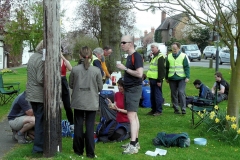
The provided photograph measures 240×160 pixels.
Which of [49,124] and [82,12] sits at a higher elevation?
[82,12]

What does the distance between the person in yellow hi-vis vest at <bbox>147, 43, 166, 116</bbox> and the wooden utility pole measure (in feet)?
13.7

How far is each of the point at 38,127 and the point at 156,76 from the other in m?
4.33

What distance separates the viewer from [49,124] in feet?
19.1

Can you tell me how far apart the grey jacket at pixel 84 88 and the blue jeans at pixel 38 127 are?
568 millimetres

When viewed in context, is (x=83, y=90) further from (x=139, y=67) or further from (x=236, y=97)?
(x=236, y=97)

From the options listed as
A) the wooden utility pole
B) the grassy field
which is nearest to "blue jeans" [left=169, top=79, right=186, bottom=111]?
the grassy field

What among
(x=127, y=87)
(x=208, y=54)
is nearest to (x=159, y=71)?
(x=127, y=87)

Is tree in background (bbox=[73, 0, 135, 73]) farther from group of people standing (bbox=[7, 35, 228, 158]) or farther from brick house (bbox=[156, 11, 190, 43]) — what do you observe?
brick house (bbox=[156, 11, 190, 43])

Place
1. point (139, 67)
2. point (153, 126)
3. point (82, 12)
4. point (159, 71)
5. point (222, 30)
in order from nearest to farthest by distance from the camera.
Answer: point (139, 67), point (222, 30), point (153, 126), point (159, 71), point (82, 12)

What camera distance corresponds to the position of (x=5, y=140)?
7.43 metres

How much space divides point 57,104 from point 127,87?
4.01ft

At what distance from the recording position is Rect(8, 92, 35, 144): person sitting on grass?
6.95m

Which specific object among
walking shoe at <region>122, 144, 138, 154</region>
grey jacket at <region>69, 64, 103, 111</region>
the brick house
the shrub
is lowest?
walking shoe at <region>122, 144, 138, 154</region>

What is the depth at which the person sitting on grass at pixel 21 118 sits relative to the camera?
6.95m
